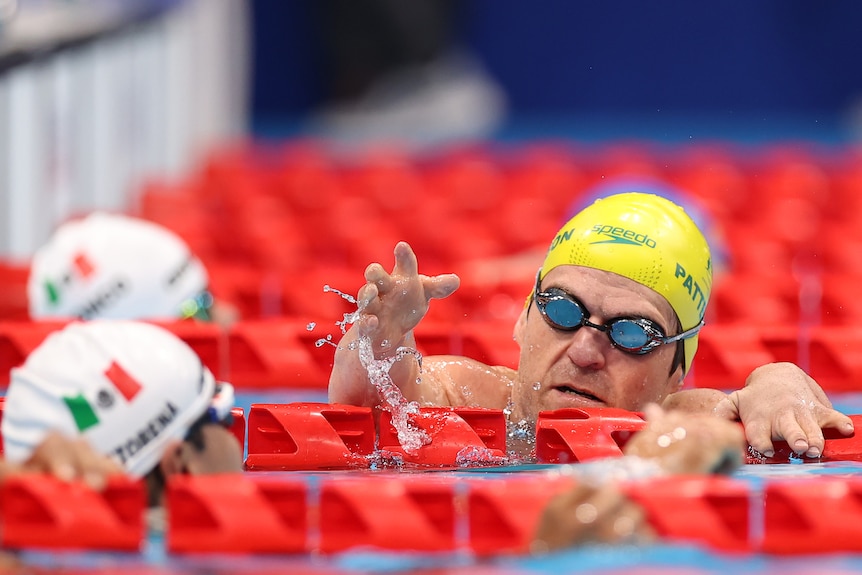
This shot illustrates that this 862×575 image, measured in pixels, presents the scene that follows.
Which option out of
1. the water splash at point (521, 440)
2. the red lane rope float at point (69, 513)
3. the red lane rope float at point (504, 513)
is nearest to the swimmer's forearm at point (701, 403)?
the water splash at point (521, 440)

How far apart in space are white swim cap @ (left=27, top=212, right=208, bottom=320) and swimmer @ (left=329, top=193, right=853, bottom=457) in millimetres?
1359

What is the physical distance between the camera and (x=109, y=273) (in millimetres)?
4691

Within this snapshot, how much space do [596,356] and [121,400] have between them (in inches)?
46.8

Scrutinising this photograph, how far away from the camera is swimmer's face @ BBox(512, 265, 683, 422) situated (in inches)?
137

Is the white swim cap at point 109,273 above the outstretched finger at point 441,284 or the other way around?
the other way around

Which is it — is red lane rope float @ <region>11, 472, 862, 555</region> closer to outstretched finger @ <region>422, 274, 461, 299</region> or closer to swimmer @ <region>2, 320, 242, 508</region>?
swimmer @ <region>2, 320, 242, 508</region>

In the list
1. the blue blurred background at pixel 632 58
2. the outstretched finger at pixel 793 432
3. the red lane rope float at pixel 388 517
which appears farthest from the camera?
the blue blurred background at pixel 632 58

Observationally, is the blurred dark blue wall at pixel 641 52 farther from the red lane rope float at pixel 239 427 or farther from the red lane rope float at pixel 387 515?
the red lane rope float at pixel 387 515

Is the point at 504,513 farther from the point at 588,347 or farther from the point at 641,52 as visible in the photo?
the point at 641,52

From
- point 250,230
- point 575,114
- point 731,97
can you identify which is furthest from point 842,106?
point 250,230

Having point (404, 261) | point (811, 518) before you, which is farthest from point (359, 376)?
point (811, 518)

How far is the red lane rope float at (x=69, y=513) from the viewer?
2.82 m

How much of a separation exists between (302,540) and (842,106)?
49.9 feet

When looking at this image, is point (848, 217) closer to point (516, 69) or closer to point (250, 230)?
point (250, 230)
